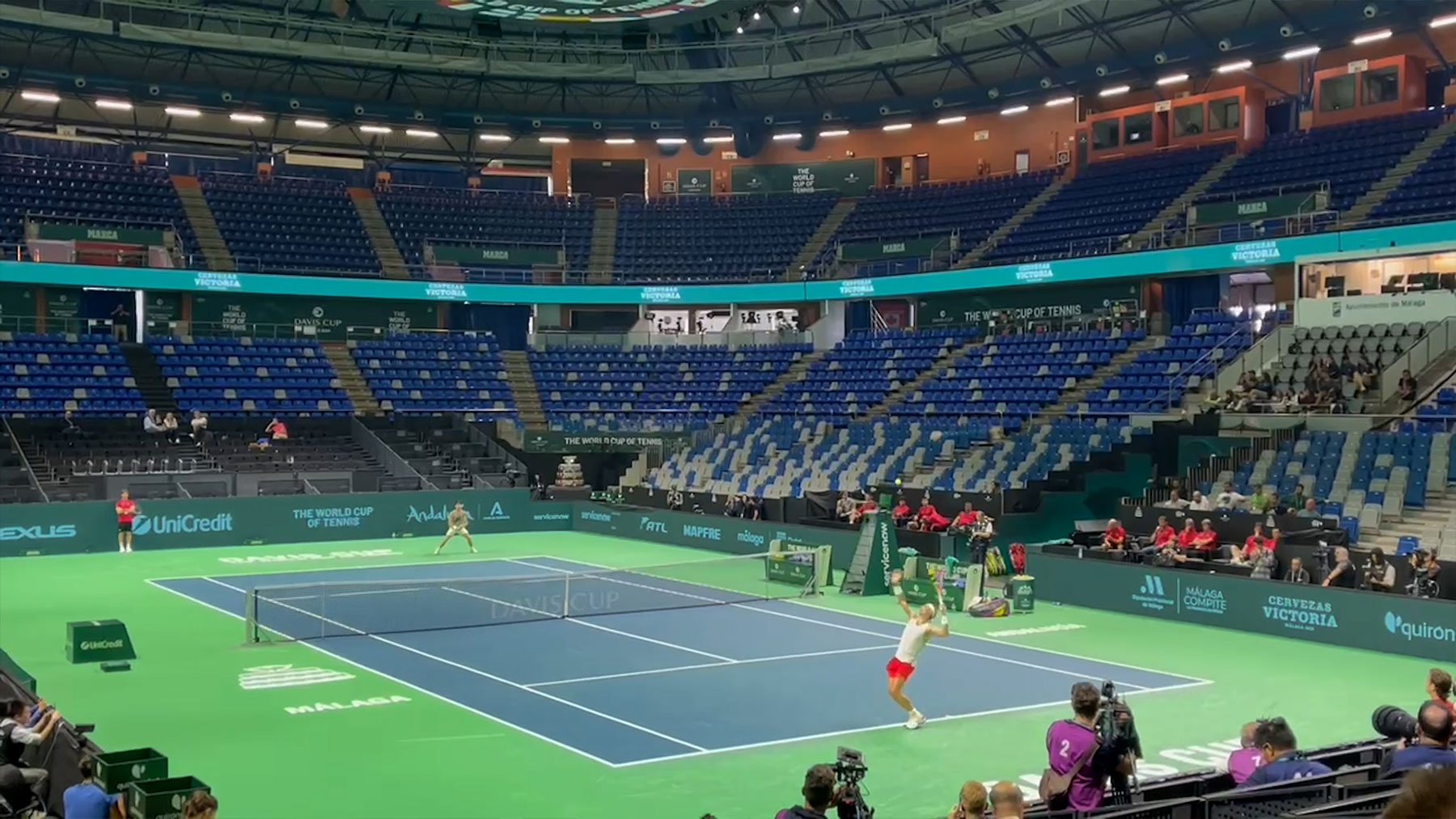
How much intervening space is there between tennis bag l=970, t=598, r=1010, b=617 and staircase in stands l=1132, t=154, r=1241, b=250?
75.2 feet

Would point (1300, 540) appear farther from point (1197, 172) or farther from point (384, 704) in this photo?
point (1197, 172)

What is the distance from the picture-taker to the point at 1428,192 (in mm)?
39625

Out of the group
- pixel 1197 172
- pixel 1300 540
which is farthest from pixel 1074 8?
pixel 1300 540

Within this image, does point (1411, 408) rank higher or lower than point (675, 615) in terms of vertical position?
higher

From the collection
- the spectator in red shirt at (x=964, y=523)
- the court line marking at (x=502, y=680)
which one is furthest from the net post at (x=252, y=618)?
the spectator in red shirt at (x=964, y=523)

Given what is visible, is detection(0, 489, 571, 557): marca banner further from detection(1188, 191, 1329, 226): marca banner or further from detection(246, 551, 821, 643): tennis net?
detection(1188, 191, 1329, 226): marca banner

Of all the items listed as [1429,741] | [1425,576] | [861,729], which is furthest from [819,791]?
[1425,576]

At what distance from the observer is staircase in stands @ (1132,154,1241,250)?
155 ft

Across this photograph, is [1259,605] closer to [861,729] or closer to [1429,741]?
[861,729]

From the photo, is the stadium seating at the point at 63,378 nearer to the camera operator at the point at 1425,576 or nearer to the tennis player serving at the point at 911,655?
the tennis player serving at the point at 911,655

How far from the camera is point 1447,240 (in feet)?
120

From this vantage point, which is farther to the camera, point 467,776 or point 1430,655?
point 1430,655

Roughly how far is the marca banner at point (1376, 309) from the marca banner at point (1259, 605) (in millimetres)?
15143

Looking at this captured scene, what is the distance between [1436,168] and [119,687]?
3785cm
